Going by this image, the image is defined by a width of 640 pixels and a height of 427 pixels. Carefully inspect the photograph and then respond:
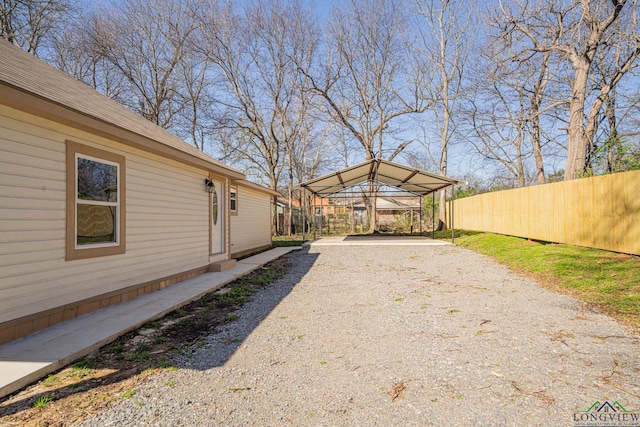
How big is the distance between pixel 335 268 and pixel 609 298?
5122mm

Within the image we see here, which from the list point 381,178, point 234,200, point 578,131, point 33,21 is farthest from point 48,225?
point 33,21

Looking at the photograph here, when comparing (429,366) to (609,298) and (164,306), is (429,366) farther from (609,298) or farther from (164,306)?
(609,298)

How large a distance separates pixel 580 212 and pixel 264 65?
18152 millimetres

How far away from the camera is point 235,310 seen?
15.0 feet

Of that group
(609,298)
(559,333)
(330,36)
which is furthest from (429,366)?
(330,36)

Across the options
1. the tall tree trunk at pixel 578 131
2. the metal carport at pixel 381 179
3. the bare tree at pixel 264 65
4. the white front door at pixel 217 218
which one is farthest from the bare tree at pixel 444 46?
the white front door at pixel 217 218

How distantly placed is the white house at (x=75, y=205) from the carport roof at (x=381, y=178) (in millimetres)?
7883

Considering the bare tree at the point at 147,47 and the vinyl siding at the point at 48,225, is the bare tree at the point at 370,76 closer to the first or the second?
the bare tree at the point at 147,47

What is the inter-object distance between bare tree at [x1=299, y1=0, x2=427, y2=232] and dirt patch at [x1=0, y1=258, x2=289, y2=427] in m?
16.3

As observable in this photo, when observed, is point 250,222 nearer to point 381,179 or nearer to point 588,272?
point 381,179

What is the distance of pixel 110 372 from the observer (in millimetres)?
2670

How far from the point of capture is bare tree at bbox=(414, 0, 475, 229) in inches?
733

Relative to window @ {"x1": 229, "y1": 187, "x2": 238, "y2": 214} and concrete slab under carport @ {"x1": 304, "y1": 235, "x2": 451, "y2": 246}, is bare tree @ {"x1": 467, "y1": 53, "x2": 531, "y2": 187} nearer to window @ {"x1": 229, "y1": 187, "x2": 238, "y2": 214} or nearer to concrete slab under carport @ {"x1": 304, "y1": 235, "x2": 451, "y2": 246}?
concrete slab under carport @ {"x1": 304, "y1": 235, "x2": 451, "y2": 246}

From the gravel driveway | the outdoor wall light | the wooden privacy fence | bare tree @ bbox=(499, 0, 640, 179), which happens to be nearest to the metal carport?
the wooden privacy fence
